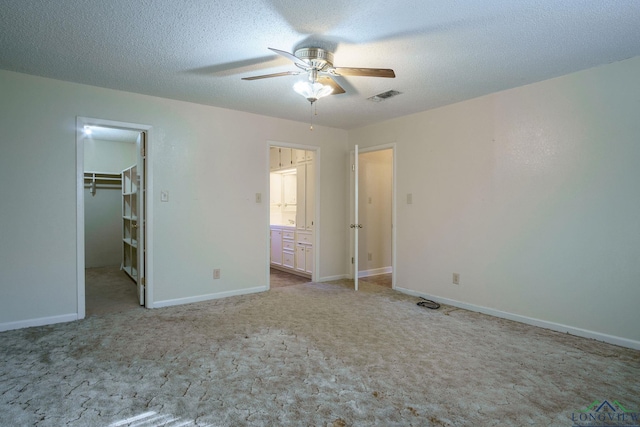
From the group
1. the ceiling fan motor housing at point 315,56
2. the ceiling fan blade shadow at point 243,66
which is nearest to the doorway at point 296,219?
the ceiling fan blade shadow at point 243,66

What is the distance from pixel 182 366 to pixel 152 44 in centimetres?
233

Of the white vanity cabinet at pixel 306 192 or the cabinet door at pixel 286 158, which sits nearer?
the white vanity cabinet at pixel 306 192

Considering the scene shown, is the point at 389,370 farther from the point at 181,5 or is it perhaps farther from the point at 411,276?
the point at 181,5

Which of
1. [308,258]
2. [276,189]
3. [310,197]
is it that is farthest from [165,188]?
[276,189]

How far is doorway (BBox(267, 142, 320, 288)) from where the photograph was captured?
5133 mm

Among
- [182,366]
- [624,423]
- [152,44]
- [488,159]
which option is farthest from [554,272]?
[152,44]

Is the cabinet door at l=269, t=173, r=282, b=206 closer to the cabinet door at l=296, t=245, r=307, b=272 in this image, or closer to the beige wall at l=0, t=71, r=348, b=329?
the cabinet door at l=296, t=245, r=307, b=272

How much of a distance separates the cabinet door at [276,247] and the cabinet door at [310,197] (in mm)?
919

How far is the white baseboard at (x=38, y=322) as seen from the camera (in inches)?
121

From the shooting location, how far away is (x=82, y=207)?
3.40 metres

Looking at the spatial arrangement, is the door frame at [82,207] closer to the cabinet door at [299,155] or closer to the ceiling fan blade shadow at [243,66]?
the ceiling fan blade shadow at [243,66]

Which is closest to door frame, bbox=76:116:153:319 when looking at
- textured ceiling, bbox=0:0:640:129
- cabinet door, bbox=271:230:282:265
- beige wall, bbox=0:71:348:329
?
beige wall, bbox=0:71:348:329

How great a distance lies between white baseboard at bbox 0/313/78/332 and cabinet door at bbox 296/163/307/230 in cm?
311

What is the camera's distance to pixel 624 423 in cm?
178
